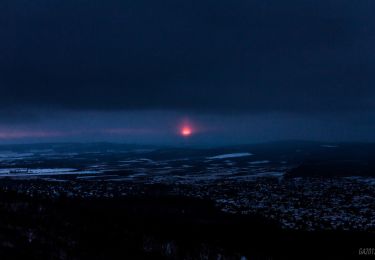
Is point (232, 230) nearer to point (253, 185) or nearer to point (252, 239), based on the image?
point (252, 239)

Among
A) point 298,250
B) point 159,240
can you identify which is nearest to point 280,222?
point 298,250

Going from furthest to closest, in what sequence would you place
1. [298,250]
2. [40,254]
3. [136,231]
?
[136,231], [298,250], [40,254]

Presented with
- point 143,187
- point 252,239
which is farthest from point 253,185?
point 252,239

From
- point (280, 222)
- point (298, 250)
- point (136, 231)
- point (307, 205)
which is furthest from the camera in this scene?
point (307, 205)

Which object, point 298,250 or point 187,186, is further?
point 187,186

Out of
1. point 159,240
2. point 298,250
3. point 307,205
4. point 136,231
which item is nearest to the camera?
point 298,250

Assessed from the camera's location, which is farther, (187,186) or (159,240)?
(187,186)

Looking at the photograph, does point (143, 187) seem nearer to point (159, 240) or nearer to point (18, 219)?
point (18, 219)
